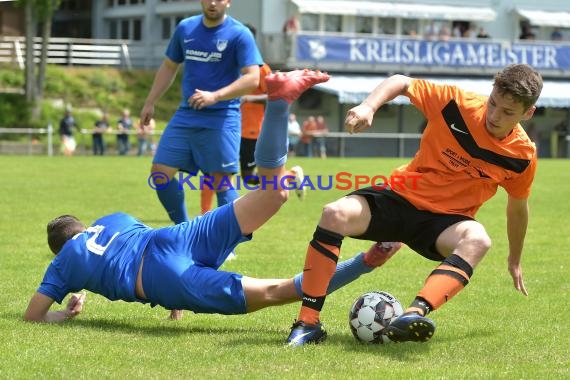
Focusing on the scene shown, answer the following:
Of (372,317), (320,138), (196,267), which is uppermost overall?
(196,267)

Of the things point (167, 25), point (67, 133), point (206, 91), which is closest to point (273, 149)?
point (206, 91)

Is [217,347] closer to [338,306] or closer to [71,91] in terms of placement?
[338,306]

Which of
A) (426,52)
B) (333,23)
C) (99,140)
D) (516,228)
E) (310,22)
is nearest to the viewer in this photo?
(516,228)

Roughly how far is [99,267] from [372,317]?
1.58 metres

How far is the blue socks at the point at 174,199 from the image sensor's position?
9.52 m

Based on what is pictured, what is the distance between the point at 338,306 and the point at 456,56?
133 feet

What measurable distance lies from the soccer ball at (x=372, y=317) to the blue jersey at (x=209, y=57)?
3.68m

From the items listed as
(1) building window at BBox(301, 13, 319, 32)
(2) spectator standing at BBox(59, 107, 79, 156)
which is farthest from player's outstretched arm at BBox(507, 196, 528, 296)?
(1) building window at BBox(301, 13, 319, 32)

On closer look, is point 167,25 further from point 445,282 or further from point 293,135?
point 445,282

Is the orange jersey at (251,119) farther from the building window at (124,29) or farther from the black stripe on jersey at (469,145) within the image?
the building window at (124,29)

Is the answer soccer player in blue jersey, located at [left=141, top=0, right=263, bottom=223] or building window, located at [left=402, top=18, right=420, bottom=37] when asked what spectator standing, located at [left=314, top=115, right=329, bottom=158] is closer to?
building window, located at [left=402, top=18, right=420, bottom=37]

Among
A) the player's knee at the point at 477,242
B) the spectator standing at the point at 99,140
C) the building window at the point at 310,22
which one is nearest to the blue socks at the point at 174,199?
the player's knee at the point at 477,242

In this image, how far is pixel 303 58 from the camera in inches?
1724

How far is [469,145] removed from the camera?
239 inches
